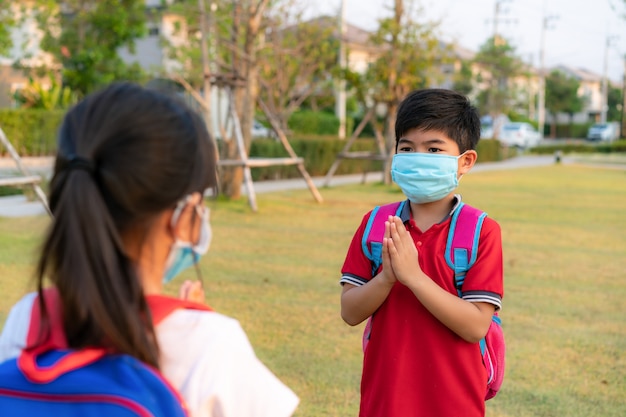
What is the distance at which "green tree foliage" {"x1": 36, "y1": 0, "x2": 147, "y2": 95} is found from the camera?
73.3 feet

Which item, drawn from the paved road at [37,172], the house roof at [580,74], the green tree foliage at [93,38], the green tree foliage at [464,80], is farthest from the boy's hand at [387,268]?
the house roof at [580,74]

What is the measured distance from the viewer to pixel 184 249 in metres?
1.31

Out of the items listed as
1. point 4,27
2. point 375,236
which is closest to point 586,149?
point 4,27

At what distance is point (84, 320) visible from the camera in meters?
1.13

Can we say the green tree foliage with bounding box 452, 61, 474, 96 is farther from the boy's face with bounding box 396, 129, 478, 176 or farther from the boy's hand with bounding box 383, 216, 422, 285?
the boy's hand with bounding box 383, 216, 422, 285

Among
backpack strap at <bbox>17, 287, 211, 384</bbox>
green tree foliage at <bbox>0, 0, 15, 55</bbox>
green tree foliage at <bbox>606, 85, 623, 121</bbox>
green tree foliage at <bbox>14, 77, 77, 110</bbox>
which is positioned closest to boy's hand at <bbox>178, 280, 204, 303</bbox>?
backpack strap at <bbox>17, 287, 211, 384</bbox>

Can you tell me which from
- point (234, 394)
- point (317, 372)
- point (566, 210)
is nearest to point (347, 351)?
point (317, 372)

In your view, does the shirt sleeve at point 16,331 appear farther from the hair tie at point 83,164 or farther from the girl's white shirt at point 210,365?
the hair tie at point 83,164

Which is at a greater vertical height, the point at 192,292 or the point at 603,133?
the point at 603,133

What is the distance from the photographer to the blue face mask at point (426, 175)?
2.14m

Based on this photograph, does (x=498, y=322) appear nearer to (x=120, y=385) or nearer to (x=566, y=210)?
(x=120, y=385)

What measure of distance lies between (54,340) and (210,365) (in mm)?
222

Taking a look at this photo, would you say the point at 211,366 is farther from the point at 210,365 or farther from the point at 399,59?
the point at 399,59

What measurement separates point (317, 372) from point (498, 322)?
200 centimetres
